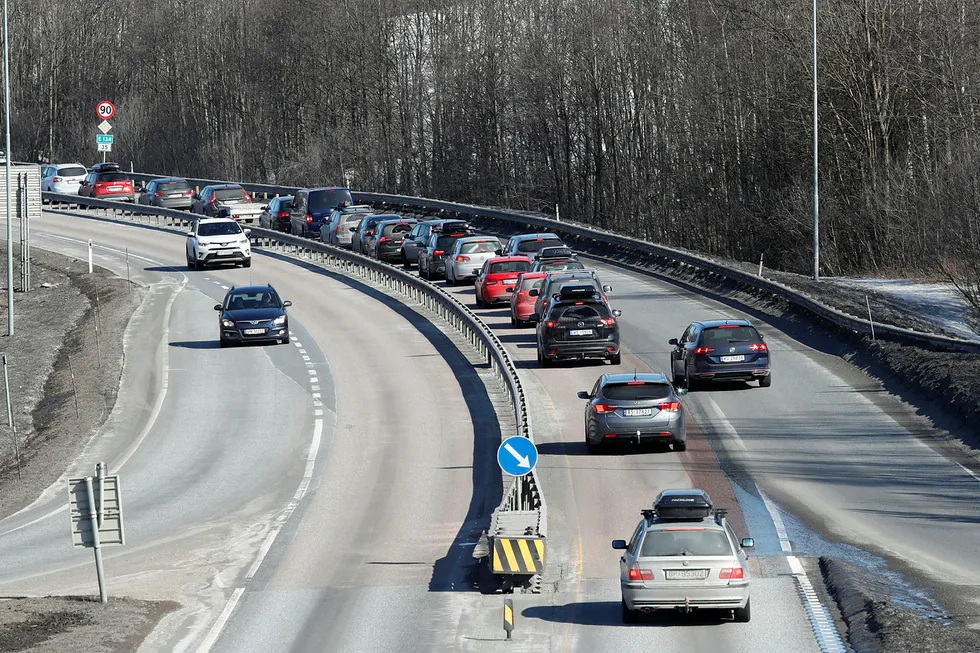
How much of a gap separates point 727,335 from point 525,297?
1063cm

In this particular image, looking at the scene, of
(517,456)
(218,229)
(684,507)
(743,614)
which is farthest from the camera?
(218,229)

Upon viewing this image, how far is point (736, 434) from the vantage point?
2784cm

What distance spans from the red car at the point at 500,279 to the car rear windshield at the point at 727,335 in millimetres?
13213

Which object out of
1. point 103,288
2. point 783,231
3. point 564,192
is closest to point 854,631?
point 103,288

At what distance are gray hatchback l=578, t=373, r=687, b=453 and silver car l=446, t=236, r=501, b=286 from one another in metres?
22.7

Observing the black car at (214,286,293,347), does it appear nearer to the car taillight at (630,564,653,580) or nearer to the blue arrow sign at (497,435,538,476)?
the blue arrow sign at (497,435,538,476)

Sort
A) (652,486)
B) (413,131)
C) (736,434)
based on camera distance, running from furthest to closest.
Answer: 1. (413,131)
2. (736,434)
3. (652,486)

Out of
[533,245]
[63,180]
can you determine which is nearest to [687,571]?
[533,245]

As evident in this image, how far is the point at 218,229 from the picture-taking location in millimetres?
56562

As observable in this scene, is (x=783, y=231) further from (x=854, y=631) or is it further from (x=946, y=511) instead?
(x=854, y=631)

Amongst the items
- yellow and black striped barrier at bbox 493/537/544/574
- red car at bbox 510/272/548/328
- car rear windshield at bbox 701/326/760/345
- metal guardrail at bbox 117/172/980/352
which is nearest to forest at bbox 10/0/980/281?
metal guardrail at bbox 117/172/980/352

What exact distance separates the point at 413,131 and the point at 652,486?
78.9 m

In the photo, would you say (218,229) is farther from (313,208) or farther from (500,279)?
(500,279)

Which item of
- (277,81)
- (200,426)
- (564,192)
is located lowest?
(200,426)
